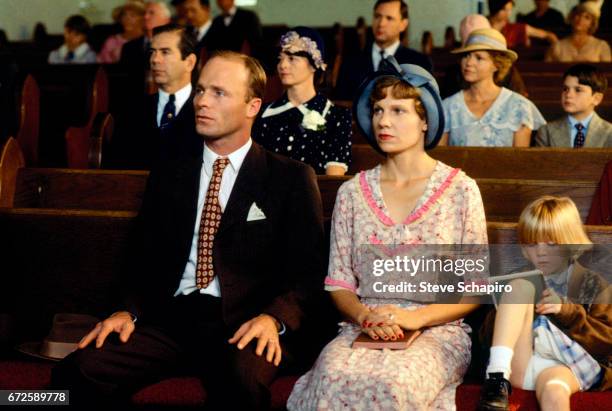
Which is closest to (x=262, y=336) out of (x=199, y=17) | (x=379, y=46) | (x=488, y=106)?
(x=488, y=106)

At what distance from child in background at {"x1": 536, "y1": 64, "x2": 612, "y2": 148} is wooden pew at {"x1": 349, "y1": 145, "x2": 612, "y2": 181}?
85 centimetres

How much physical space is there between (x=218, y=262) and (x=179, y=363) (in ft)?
1.03

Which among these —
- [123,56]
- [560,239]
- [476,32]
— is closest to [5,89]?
[123,56]

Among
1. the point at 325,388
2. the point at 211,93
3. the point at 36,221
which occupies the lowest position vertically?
the point at 325,388

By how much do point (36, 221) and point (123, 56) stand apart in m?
4.80

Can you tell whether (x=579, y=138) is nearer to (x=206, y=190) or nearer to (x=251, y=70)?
(x=251, y=70)

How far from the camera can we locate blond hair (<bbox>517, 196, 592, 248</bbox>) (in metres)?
3.03

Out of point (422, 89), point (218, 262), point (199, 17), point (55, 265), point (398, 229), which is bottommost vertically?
point (55, 265)

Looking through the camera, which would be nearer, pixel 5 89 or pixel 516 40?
pixel 5 89

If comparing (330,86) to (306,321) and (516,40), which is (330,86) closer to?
(516,40)

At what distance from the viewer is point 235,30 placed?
28.1ft

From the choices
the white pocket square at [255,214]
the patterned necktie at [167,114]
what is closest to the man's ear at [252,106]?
the white pocket square at [255,214]

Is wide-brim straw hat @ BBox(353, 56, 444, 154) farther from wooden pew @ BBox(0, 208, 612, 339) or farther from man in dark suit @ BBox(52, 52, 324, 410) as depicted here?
wooden pew @ BBox(0, 208, 612, 339)

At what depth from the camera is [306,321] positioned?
3.15 metres
